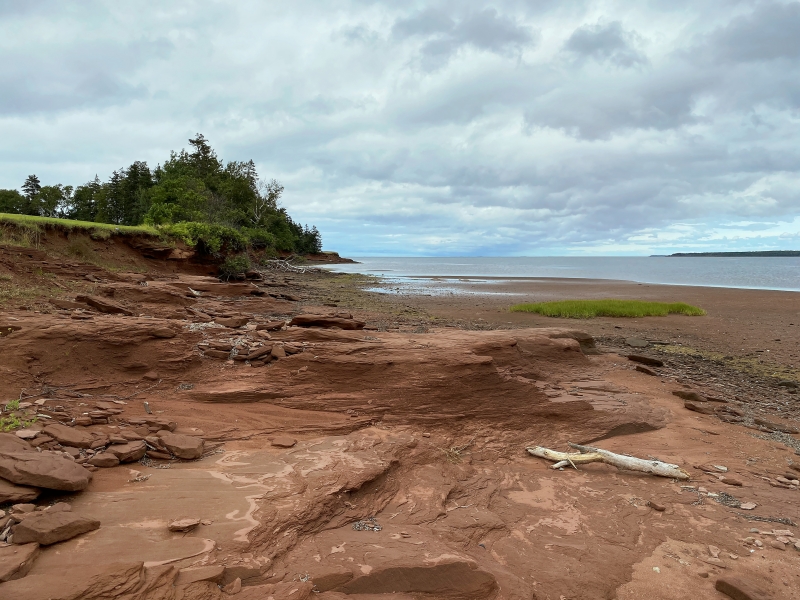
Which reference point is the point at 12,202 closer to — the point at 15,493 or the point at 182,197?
the point at 182,197

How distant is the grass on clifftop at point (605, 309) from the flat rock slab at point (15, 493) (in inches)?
847

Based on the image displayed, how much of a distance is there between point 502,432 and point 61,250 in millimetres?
18605

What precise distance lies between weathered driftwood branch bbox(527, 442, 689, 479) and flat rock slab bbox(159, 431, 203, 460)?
4750 millimetres

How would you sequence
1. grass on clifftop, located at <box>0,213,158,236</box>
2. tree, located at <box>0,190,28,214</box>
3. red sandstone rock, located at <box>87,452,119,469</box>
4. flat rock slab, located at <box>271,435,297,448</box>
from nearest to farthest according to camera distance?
red sandstone rock, located at <box>87,452,119,469</box>, flat rock slab, located at <box>271,435,297,448</box>, grass on clifftop, located at <box>0,213,158,236</box>, tree, located at <box>0,190,28,214</box>

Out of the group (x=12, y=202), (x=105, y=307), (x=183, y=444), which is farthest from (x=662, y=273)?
(x=12, y=202)

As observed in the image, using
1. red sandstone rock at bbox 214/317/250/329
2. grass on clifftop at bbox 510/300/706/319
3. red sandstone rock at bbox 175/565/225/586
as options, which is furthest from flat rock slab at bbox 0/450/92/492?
grass on clifftop at bbox 510/300/706/319

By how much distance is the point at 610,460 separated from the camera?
22.5ft

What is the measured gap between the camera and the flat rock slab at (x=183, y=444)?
4.92m

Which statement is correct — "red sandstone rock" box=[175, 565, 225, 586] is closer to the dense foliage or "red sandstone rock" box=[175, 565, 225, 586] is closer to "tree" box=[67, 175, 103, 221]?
the dense foliage

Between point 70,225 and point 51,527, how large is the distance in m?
20.0

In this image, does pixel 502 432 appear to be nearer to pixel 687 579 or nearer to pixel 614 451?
pixel 614 451

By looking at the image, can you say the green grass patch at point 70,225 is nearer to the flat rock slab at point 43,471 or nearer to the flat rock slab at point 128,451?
the flat rock slab at point 128,451

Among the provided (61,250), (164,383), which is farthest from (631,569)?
(61,250)

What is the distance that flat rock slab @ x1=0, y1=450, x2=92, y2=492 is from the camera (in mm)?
3602
